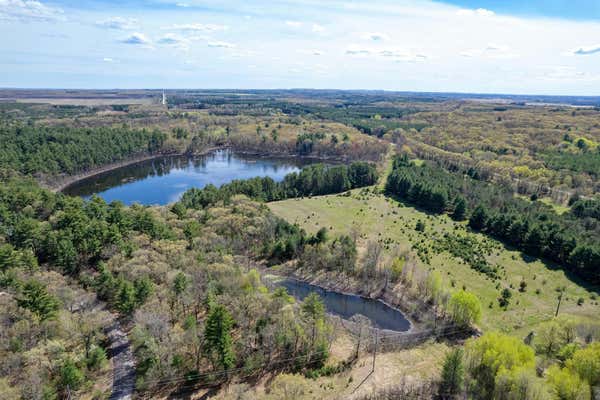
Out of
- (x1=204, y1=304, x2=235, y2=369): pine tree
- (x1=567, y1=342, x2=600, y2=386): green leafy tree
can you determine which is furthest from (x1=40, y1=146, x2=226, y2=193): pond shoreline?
(x1=567, y1=342, x2=600, y2=386): green leafy tree

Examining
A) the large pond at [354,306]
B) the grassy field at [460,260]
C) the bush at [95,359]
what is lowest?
the large pond at [354,306]

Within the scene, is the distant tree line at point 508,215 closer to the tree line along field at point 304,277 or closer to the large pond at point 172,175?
the tree line along field at point 304,277

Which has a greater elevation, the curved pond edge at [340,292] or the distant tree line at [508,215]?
the distant tree line at [508,215]

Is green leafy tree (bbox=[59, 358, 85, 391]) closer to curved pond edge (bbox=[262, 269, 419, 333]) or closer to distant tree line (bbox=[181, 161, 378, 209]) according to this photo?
curved pond edge (bbox=[262, 269, 419, 333])

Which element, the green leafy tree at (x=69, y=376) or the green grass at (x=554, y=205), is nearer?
the green leafy tree at (x=69, y=376)

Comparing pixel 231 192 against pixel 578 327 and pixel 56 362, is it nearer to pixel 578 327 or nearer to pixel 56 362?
pixel 56 362

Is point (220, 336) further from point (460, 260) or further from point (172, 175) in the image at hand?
point (172, 175)

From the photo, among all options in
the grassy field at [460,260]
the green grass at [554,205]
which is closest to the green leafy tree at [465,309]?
the grassy field at [460,260]
